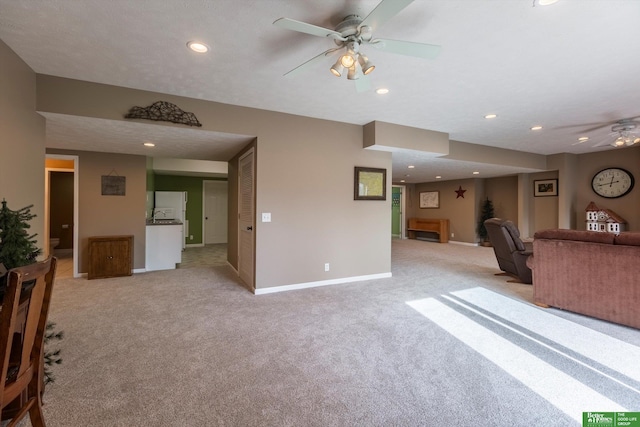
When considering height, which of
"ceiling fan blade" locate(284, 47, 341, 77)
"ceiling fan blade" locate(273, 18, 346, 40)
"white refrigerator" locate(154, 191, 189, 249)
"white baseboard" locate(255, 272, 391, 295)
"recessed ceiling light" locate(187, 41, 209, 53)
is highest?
"recessed ceiling light" locate(187, 41, 209, 53)

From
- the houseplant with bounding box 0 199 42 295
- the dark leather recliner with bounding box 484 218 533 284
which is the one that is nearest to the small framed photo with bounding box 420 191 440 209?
the dark leather recliner with bounding box 484 218 533 284

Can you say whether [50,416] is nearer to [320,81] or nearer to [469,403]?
[469,403]

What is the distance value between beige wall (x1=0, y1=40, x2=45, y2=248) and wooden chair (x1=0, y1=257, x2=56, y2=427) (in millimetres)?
1340

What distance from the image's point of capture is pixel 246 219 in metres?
4.35

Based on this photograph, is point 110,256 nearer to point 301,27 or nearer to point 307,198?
point 307,198

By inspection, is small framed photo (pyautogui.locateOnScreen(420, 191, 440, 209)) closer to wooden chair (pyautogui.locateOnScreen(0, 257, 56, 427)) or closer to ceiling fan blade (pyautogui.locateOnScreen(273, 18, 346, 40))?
ceiling fan blade (pyautogui.locateOnScreen(273, 18, 346, 40))

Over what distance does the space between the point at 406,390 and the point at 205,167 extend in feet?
22.7

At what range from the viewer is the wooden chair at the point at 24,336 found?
3.42 feet

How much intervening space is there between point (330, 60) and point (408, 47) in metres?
0.78

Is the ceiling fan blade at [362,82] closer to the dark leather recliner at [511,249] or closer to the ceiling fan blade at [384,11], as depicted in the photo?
the ceiling fan blade at [384,11]

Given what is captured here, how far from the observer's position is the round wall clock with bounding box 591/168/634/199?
5.84 metres

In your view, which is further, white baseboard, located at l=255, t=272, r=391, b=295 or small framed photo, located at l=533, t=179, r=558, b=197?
small framed photo, located at l=533, t=179, r=558, b=197

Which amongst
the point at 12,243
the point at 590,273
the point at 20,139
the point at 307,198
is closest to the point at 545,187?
the point at 590,273

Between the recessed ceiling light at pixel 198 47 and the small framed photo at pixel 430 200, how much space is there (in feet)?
30.9
